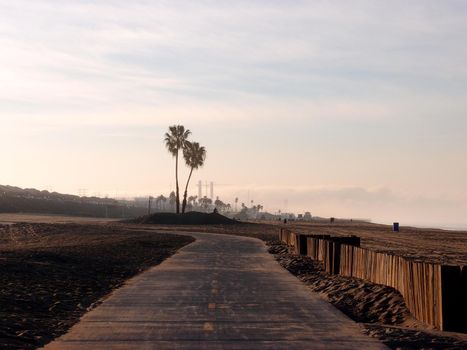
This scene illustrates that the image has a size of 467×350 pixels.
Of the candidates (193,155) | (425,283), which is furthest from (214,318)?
(193,155)

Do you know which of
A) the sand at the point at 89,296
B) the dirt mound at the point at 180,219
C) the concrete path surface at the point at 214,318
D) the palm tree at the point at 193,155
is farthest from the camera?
the palm tree at the point at 193,155

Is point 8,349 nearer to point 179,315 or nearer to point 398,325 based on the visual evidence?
point 179,315

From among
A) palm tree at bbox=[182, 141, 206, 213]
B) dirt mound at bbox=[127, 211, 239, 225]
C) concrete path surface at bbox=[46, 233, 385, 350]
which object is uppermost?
palm tree at bbox=[182, 141, 206, 213]

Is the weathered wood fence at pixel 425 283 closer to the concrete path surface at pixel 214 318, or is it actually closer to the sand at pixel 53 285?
the concrete path surface at pixel 214 318

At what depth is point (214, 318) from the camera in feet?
56.9

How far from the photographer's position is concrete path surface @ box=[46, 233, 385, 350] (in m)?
14.0

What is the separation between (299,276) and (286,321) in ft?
46.4

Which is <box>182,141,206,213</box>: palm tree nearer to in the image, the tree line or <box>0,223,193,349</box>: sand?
the tree line

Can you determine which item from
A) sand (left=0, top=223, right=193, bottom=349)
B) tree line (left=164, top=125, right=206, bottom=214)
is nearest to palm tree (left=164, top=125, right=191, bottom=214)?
tree line (left=164, top=125, right=206, bottom=214)

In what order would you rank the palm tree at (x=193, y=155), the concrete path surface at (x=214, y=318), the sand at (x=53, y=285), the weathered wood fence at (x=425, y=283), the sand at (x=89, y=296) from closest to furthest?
the concrete path surface at (x=214, y=318)
the sand at (x=89, y=296)
the weathered wood fence at (x=425, y=283)
the sand at (x=53, y=285)
the palm tree at (x=193, y=155)

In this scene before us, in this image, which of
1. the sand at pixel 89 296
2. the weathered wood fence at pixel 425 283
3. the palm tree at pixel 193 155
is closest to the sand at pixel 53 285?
the sand at pixel 89 296

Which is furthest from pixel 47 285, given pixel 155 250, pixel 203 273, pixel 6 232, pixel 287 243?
pixel 6 232

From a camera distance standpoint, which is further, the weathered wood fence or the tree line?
the tree line

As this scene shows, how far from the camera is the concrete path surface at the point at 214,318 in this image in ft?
45.9
